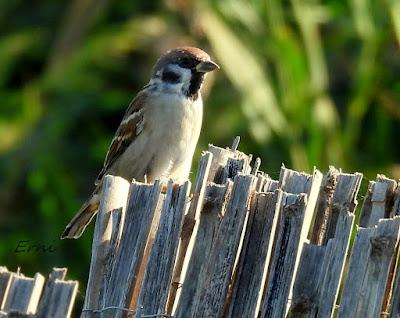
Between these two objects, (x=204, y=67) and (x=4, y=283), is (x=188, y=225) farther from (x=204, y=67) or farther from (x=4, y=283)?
(x=204, y=67)

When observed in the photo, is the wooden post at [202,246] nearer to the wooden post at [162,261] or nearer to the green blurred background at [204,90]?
the wooden post at [162,261]

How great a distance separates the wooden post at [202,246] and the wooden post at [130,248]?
120mm

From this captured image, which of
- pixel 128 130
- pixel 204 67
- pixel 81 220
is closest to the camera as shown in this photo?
pixel 81 220

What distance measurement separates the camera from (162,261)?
112 inches

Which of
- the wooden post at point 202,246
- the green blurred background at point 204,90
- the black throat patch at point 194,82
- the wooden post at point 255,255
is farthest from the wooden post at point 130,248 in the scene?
the green blurred background at point 204,90

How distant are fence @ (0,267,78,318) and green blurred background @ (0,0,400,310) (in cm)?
371

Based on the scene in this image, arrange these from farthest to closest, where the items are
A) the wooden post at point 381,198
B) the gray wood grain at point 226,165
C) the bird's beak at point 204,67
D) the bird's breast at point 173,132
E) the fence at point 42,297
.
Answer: the bird's beak at point 204,67 → the bird's breast at point 173,132 → the gray wood grain at point 226,165 → the wooden post at point 381,198 → the fence at point 42,297

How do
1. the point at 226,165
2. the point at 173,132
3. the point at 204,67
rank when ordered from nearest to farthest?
the point at 226,165
the point at 173,132
the point at 204,67

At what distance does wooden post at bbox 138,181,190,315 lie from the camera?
283 centimetres

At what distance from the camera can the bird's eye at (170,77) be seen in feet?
16.8

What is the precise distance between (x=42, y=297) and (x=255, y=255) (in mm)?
482

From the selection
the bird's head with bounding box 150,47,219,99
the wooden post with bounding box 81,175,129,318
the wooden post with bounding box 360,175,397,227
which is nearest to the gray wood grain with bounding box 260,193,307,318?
the wooden post with bounding box 360,175,397,227

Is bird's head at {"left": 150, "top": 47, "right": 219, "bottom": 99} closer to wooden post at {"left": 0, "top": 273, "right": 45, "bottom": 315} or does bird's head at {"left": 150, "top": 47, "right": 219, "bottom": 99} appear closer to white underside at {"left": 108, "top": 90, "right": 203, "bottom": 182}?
white underside at {"left": 108, "top": 90, "right": 203, "bottom": 182}

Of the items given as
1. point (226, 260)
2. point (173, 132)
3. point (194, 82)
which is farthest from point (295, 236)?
point (194, 82)
